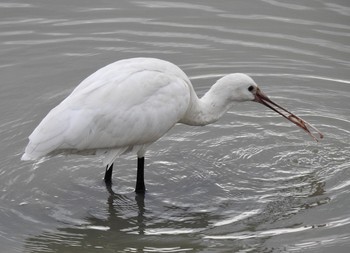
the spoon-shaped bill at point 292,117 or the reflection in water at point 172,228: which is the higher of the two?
the spoon-shaped bill at point 292,117

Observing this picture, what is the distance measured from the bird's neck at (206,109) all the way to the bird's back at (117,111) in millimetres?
337

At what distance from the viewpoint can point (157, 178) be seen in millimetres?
10523

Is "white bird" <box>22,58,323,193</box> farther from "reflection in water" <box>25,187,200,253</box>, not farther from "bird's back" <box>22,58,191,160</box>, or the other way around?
"reflection in water" <box>25,187,200,253</box>

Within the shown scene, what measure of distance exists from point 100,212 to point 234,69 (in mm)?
3824

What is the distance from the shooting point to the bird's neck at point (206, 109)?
405 inches

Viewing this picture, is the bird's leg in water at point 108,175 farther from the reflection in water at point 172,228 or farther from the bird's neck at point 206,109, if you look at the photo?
the bird's neck at point 206,109

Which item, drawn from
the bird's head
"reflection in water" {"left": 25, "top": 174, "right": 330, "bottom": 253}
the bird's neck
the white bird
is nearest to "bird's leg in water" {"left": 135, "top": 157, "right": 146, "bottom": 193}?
the white bird

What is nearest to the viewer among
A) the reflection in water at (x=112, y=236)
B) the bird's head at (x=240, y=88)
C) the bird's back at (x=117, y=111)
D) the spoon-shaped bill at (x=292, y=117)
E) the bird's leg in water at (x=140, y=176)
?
the reflection in water at (x=112, y=236)

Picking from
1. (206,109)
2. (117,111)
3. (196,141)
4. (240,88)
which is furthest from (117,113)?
(196,141)

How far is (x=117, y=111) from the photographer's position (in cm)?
955

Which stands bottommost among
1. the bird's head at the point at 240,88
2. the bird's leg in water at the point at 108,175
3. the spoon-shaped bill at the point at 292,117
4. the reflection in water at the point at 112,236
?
the reflection in water at the point at 112,236

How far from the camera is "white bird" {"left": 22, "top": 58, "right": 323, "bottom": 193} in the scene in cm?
934

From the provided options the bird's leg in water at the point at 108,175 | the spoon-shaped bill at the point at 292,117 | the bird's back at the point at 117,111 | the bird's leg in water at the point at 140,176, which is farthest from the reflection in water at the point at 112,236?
the spoon-shaped bill at the point at 292,117

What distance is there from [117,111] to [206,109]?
121cm
